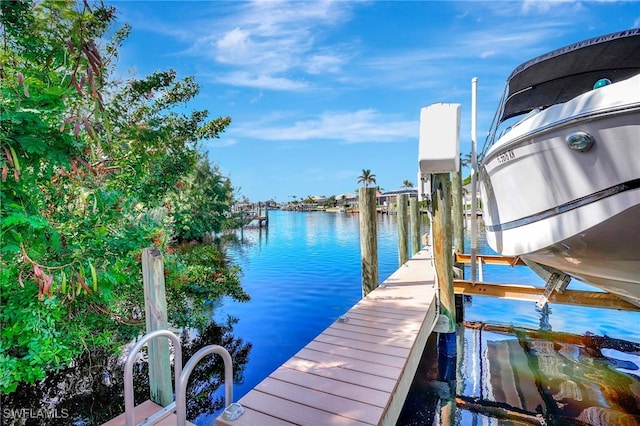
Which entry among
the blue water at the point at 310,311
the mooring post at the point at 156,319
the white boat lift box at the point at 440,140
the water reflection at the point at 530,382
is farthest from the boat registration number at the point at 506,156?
the blue water at the point at 310,311

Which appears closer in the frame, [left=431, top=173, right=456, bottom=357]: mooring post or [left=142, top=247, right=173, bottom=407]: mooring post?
[left=142, top=247, right=173, bottom=407]: mooring post

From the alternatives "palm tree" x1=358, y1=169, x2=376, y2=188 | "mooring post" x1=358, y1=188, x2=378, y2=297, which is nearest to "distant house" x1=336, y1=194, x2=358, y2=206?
"palm tree" x1=358, y1=169, x2=376, y2=188

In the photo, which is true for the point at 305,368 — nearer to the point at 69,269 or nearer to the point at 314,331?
the point at 69,269

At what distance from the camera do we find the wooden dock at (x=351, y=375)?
240 centimetres

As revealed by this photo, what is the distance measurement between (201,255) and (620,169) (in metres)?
6.76

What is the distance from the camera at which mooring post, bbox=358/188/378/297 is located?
234 inches

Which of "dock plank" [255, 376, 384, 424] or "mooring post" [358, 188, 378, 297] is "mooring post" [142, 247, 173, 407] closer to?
"dock plank" [255, 376, 384, 424]

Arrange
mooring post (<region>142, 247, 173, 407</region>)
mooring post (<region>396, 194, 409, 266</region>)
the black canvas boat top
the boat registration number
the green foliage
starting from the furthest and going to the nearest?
mooring post (<region>396, 194, 409, 266</region>)
the black canvas boat top
the boat registration number
mooring post (<region>142, 247, 173, 407</region>)
the green foliage

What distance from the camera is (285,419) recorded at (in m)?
2.35

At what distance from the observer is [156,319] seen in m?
2.70

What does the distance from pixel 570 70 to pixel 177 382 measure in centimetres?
531

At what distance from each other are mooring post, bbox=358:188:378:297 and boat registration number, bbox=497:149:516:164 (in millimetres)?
2714

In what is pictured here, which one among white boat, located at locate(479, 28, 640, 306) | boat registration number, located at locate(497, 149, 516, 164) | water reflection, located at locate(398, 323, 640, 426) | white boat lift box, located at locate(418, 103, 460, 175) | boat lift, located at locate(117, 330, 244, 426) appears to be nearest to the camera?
boat lift, located at locate(117, 330, 244, 426)

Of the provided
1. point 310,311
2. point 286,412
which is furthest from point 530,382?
point 310,311
